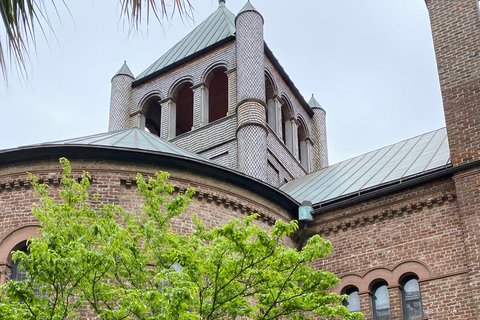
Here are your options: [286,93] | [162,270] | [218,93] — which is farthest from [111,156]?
[218,93]

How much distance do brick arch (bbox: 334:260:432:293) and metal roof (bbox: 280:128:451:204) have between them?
196 cm

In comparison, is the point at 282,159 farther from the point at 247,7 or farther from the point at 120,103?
the point at 120,103

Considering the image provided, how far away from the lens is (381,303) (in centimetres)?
1381

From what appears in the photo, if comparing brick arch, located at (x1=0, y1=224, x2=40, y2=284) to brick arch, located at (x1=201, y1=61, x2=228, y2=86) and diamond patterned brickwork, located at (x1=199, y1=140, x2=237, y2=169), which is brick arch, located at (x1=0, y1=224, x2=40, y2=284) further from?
brick arch, located at (x1=201, y1=61, x2=228, y2=86)

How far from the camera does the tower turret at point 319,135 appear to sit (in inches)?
1133

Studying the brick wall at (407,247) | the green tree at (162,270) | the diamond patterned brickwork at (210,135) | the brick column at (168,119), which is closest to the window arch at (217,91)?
the brick column at (168,119)

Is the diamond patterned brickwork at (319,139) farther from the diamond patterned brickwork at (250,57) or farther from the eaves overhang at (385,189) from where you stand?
the eaves overhang at (385,189)

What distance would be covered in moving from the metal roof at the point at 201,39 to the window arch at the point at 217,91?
1.31 m

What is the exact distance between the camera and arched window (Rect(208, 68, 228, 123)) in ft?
89.5

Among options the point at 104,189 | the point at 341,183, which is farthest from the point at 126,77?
the point at 104,189

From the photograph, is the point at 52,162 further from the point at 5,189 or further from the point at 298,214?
the point at 298,214

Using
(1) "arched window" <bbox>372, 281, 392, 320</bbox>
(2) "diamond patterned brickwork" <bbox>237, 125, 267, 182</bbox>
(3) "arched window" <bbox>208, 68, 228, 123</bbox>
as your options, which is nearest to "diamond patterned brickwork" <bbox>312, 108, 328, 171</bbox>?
(3) "arched window" <bbox>208, 68, 228, 123</bbox>

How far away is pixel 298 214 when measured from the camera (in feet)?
51.3

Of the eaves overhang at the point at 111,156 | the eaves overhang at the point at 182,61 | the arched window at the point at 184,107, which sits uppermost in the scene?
the eaves overhang at the point at 182,61
